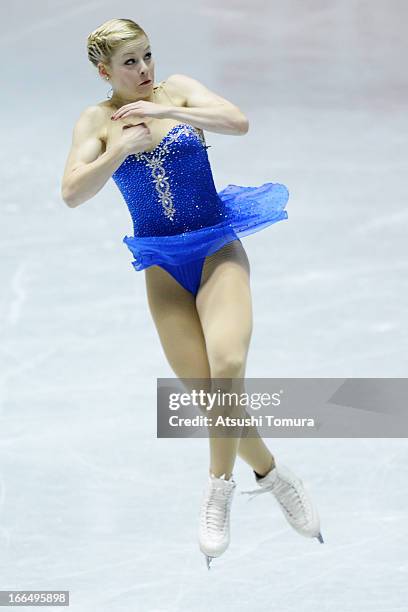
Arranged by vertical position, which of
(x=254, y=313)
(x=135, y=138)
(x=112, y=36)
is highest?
(x=112, y=36)

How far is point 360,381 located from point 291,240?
6.10 ft

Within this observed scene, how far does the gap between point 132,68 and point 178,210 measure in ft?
1.74

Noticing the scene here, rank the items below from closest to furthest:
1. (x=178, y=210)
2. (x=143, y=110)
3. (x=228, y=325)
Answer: (x=143, y=110)
(x=228, y=325)
(x=178, y=210)

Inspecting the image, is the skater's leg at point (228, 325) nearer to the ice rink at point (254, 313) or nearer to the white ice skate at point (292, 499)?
the white ice skate at point (292, 499)

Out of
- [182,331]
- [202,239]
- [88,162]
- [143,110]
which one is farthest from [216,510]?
[143,110]

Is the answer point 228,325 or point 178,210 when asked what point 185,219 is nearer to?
point 178,210

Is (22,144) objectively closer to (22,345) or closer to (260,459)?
(22,345)

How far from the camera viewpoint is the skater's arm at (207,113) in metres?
4.21

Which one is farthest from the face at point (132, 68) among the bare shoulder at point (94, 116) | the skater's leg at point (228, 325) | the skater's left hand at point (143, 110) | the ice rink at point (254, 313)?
the ice rink at point (254, 313)

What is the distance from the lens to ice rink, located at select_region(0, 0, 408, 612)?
4.89 m

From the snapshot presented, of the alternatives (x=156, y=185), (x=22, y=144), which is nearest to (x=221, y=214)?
(x=156, y=185)

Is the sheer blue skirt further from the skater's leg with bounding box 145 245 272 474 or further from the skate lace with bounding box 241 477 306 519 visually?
the skate lace with bounding box 241 477 306 519

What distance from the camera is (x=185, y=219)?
14.7ft

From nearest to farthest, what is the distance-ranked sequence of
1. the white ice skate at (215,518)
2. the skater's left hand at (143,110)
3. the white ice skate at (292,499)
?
1. the skater's left hand at (143,110)
2. the white ice skate at (215,518)
3. the white ice skate at (292,499)
